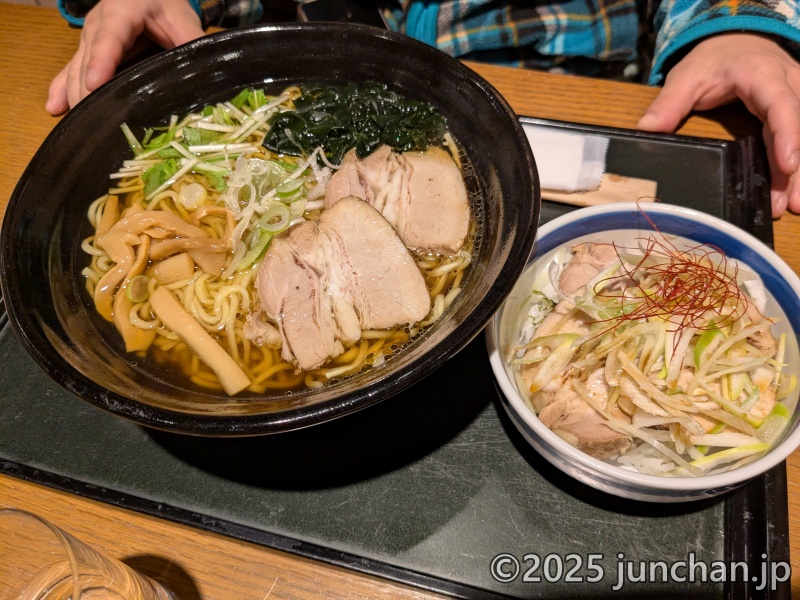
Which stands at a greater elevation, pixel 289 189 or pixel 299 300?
pixel 289 189

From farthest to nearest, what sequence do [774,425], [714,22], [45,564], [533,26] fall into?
[533,26] → [714,22] → [774,425] → [45,564]

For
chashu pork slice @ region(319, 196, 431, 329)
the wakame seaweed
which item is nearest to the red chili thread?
chashu pork slice @ region(319, 196, 431, 329)

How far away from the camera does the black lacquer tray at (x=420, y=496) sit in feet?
3.63

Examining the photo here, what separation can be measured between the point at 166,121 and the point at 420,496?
1.31m

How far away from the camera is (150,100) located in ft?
5.12

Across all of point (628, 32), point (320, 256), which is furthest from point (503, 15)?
point (320, 256)

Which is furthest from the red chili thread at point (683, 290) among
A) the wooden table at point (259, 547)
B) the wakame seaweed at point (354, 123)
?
the wakame seaweed at point (354, 123)

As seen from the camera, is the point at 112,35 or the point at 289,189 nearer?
the point at 289,189

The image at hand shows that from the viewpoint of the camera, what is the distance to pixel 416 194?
1.42 metres

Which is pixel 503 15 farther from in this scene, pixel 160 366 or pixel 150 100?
pixel 160 366

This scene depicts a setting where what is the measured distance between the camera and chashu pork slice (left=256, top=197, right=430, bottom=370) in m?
1.26

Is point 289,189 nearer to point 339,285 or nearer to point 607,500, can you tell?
point 339,285

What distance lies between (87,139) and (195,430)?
3.14 ft

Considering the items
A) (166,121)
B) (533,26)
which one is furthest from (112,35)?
(533,26)
